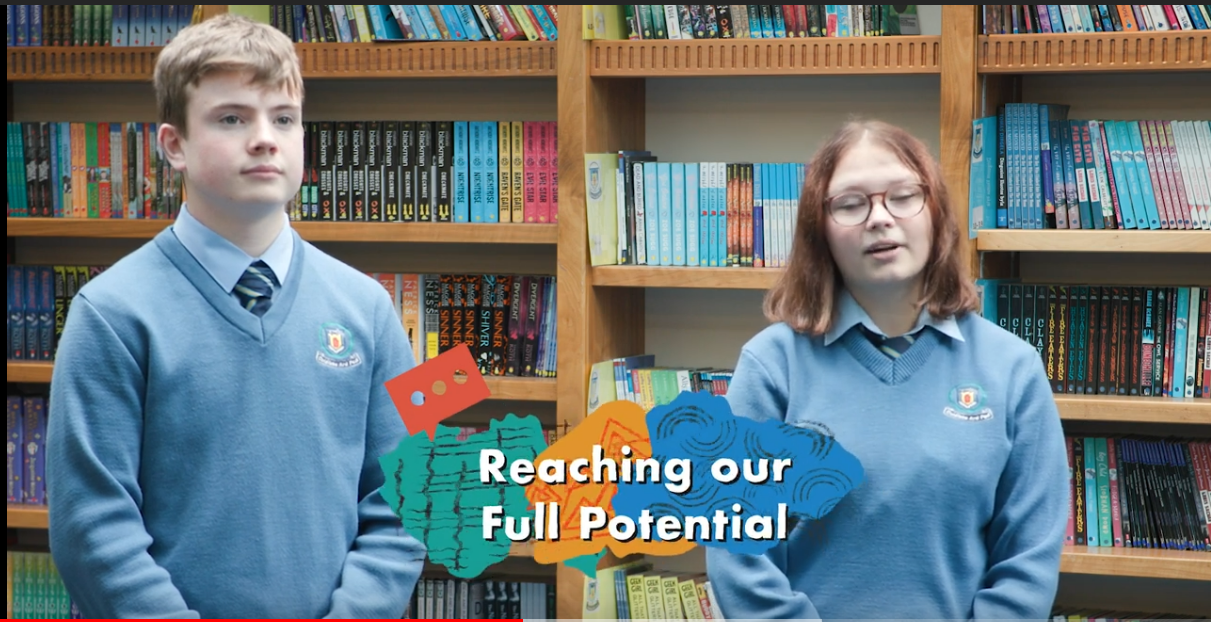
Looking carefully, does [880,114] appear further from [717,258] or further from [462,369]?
[462,369]

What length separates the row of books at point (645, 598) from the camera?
293 centimetres

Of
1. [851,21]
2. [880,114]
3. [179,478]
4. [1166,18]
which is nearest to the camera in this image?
[179,478]

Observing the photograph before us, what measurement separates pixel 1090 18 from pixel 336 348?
193 cm

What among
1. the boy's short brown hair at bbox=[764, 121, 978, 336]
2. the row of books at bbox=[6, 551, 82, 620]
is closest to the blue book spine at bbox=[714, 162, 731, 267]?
the boy's short brown hair at bbox=[764, 121, 978, 336]

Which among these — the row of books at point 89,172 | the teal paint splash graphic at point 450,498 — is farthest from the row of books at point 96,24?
the teal paint splash graphic at point 450,498

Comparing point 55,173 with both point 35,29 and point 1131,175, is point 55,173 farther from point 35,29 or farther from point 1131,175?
point 1131,175

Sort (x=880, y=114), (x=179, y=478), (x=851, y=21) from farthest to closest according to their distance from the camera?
(x=880, y=114), (x=851, y=21), (x=179, y=478)

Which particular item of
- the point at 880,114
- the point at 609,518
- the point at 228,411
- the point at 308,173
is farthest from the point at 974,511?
the point at 308,173

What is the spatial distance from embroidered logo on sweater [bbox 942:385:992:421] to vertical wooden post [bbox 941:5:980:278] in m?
1.20

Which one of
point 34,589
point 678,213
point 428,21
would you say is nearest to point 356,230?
point 428,21

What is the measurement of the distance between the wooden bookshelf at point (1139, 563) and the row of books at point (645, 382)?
850mm

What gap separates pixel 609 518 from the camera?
1.44 meters

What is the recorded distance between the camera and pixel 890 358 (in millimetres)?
1530

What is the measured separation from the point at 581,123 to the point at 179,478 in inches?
64.3
